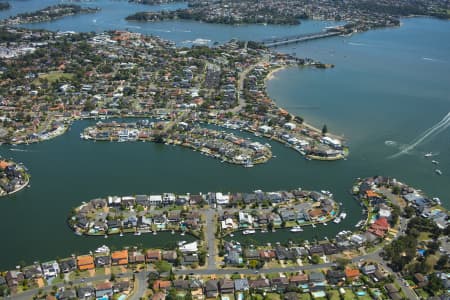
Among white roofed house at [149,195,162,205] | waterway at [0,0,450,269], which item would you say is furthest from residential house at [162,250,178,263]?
white roofed house at [149,195,162,205]

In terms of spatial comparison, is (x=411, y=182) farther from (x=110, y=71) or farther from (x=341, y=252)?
(x=110, y=71)

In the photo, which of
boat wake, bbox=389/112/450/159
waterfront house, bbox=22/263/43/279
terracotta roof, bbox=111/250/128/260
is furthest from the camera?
boat wake, bbox=389/112/450/159

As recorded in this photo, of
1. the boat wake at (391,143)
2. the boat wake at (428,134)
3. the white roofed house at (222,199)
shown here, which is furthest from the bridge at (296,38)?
the white roofed house at (222,199)

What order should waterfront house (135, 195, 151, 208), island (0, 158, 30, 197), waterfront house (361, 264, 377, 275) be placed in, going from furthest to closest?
island (0, 158, 30, 197) → waterfront house (135, 195, 151, 208) → waterfront house (361, 264, 377, 275)

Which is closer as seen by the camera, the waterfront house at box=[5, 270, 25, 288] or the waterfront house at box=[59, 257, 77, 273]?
the waterfront house at box=[5, 270, 25, 288]

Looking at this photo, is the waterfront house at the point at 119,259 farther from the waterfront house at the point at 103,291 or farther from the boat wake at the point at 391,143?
the boat wake at the point at 391,143

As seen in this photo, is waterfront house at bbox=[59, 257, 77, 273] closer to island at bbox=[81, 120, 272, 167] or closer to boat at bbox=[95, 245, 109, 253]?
boat at bbox=[95, 245, 109, 253]

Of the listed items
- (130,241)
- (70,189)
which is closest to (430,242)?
(130,241)
